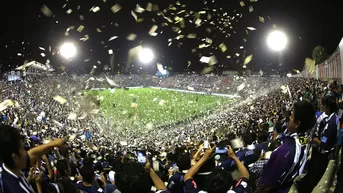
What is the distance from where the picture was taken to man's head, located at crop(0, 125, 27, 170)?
244 cm

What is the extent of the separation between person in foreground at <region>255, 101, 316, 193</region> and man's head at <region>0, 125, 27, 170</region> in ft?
6.04

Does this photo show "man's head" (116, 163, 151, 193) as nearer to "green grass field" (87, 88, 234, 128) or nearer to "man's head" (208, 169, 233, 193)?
"man's head" (208, 169, 233, 193)

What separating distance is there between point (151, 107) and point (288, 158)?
39.2 metres

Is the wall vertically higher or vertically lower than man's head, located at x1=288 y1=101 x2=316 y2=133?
higher

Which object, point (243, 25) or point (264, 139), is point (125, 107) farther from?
point (264, 139)

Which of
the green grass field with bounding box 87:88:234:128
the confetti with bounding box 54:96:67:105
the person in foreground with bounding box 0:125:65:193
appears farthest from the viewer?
the green grass field with bounding box 87:88:234:128

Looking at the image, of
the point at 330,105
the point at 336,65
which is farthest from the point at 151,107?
the point at 330,105

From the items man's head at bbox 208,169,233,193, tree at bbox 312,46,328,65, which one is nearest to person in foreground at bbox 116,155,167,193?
man's head at bbox 208,169,233,193

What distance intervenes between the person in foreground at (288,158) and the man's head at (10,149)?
1.84 meters

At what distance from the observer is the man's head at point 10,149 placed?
2443 mm

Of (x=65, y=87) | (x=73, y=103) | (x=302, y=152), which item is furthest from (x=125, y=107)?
(x=302, y=152)

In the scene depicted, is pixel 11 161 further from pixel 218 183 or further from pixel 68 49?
pixel 68 49

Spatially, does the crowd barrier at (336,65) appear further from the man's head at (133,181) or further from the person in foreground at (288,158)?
the man's head at (133,181)

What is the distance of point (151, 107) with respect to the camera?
4191 cm
